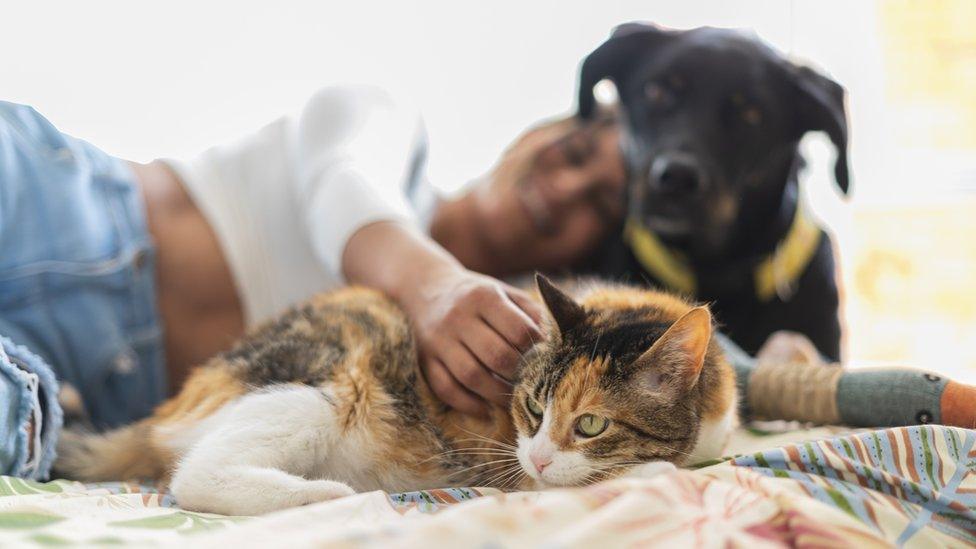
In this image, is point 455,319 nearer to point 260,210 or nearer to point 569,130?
point 260,210

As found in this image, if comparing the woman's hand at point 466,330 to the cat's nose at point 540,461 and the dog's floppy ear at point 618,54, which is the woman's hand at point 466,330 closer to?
the cat's nose at point 540,461

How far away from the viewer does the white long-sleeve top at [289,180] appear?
1.60m

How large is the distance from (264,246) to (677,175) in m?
0.89

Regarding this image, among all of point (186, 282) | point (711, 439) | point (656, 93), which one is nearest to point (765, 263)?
point (656, 93)

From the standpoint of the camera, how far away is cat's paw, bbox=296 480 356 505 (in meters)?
0.91

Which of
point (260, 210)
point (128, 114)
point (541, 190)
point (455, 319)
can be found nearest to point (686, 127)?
point (541, 190)

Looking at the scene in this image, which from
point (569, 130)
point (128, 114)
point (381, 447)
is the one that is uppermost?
point (128, 114)

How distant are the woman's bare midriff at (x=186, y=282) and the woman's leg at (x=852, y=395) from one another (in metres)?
1.01

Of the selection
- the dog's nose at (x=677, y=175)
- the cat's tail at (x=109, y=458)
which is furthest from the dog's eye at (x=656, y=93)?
the cat's tail at (x=109, y=458)

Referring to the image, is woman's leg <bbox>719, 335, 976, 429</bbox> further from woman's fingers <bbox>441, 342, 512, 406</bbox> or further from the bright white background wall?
the bright white background wall

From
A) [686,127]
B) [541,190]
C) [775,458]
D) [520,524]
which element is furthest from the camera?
[541,190]

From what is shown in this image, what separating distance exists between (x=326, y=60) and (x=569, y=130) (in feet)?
2.44

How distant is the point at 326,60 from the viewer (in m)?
2.13

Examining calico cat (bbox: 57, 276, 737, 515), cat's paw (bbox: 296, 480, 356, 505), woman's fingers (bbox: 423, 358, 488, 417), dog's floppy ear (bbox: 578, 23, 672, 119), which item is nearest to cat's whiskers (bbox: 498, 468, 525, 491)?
calico cat (bbox: 57, 276, 737, 515)
